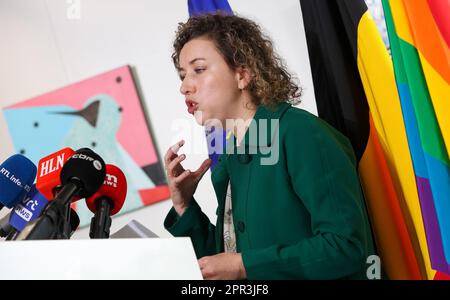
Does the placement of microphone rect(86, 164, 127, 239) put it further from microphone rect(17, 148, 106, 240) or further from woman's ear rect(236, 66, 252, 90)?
woman's ear rect(236, 66, 252, 90)

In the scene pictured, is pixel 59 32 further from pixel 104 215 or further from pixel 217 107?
pixel 104 215

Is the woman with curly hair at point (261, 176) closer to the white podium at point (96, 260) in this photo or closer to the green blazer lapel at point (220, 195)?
the green blazer lapel at point (220, 195)

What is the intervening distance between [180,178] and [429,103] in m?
0.52

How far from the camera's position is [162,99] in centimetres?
197

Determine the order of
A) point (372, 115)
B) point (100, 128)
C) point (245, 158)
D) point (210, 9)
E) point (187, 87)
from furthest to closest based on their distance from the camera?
1. point (100, 128)
2. point (210, 9)
3. point (372, 115)
4. point (187, 87)
5. point (245, 158)

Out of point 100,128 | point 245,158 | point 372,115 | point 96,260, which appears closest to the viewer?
point 96,260

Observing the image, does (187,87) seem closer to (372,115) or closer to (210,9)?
(372,115)

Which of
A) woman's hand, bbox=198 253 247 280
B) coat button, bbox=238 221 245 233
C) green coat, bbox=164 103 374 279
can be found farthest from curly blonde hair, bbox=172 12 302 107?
woman's hand, bbox=198 253 247 280

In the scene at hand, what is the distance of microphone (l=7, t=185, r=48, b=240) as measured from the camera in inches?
38.9

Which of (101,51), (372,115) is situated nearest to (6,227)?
(372,115)

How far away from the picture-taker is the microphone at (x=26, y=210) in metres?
0.99

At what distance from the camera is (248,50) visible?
3.96ft

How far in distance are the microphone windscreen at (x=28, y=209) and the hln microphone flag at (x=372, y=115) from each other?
0.72 metres

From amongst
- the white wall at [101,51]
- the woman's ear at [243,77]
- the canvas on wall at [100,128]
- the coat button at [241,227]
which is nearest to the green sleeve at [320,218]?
the coat button at [241,227]
